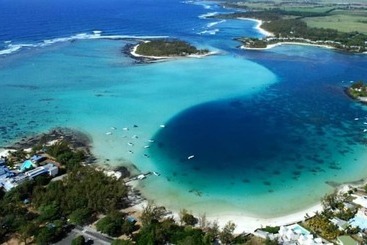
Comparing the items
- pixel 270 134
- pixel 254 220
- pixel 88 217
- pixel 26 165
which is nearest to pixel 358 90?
pixel 270 134

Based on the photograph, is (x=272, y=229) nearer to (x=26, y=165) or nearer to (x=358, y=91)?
(x=26, y=165)

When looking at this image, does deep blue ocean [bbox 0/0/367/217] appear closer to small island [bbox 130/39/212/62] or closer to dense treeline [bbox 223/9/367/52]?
small island [bbox 130/39/212/62]

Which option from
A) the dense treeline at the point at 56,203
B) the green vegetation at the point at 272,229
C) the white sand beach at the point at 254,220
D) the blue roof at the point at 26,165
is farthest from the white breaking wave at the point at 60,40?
the green vegetation at the point at 272,229

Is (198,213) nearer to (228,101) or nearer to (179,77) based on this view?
(228,101)

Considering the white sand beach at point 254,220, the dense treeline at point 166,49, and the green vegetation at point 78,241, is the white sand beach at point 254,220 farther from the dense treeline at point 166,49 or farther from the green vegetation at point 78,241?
the dense treeline at point 166,49

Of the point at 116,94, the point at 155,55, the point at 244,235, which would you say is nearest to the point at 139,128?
the point at 116,94
